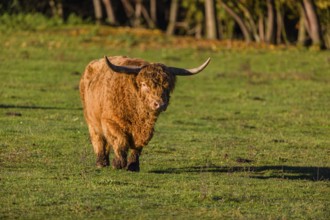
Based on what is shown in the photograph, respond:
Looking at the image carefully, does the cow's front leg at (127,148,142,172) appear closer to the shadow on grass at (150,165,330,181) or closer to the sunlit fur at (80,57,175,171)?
the sunlit fur at (80,57,175,171)

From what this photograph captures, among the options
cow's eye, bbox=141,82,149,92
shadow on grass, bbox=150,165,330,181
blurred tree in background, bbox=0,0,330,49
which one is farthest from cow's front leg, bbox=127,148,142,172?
blurred tree in background, bbox=0,0,330,49

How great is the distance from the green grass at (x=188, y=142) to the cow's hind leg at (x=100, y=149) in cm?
21

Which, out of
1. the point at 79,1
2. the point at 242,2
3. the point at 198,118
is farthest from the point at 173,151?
the point at 79,1

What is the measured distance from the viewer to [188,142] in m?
17.6

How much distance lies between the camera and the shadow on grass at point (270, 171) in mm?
14102

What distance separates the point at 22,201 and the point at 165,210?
1416mm

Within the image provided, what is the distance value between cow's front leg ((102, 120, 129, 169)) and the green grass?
17cm

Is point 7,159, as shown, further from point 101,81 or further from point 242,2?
point 242,2

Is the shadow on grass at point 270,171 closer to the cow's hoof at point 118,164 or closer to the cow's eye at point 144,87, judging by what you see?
the cow's hoof at point 118,164

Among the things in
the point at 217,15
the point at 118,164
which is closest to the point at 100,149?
the point at 118,164

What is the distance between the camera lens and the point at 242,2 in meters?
36.4

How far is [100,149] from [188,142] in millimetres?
3297

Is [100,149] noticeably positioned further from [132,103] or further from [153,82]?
[153,82]

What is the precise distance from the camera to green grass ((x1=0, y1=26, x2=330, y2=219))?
11.3m
